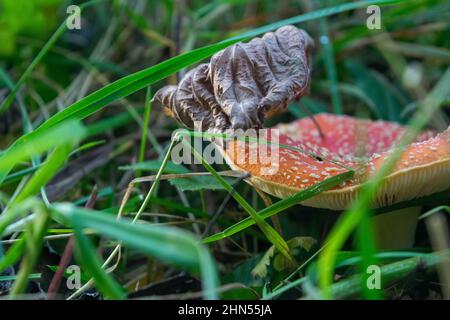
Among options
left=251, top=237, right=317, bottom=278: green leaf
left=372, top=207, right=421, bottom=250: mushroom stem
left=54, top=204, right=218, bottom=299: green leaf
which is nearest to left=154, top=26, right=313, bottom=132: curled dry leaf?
left=251, top=237, right=317, bottom=278: green leaf

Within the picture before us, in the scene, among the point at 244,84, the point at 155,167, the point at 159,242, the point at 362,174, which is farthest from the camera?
the point at 155,167

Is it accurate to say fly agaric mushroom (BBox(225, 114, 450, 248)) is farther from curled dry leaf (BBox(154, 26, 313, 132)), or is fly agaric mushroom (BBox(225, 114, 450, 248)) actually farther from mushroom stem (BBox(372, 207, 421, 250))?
curled dry leaf (BBox(154, 26, 313, 132))

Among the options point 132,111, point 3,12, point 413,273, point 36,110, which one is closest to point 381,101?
point 132,111

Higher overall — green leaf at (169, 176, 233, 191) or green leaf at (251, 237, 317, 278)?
green leaf at (169, 176, 233, 191)

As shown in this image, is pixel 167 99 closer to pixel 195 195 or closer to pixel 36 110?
pixel 195 195

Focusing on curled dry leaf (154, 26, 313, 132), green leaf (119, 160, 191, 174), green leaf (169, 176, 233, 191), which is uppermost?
curled dry leaf (154, 26, 313, 132)

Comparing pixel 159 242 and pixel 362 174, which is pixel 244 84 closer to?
pixel 362 174

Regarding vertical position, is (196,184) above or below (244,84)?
below

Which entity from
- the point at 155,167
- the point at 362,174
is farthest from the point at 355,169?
the point at 155,167
